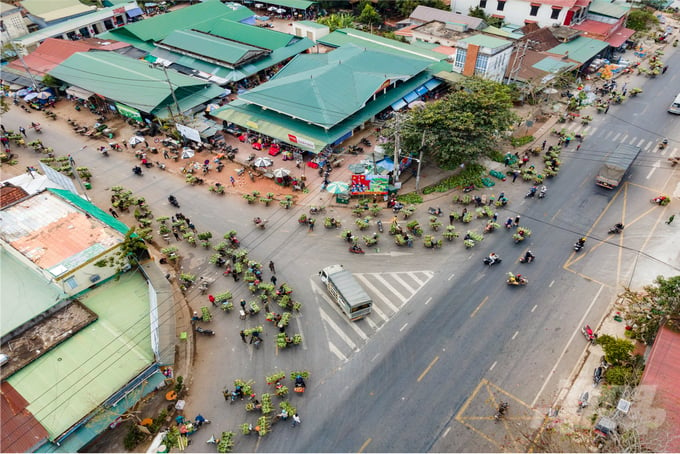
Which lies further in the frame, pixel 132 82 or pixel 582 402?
pixel 132 82

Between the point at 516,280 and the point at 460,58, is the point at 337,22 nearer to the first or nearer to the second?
the point at 460,58

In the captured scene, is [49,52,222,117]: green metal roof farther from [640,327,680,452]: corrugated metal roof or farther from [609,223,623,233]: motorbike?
[640,327,680,452]: corrugated metal roof

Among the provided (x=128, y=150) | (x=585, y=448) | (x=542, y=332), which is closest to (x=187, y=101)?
(x=128, y=150)

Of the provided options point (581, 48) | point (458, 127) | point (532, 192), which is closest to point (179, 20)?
point (458, 127)

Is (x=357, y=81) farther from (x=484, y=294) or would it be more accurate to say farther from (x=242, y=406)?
(x=242, y=406)

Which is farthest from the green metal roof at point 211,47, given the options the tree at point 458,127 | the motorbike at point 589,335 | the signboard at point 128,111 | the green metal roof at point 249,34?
the motorbike at point 589,335
